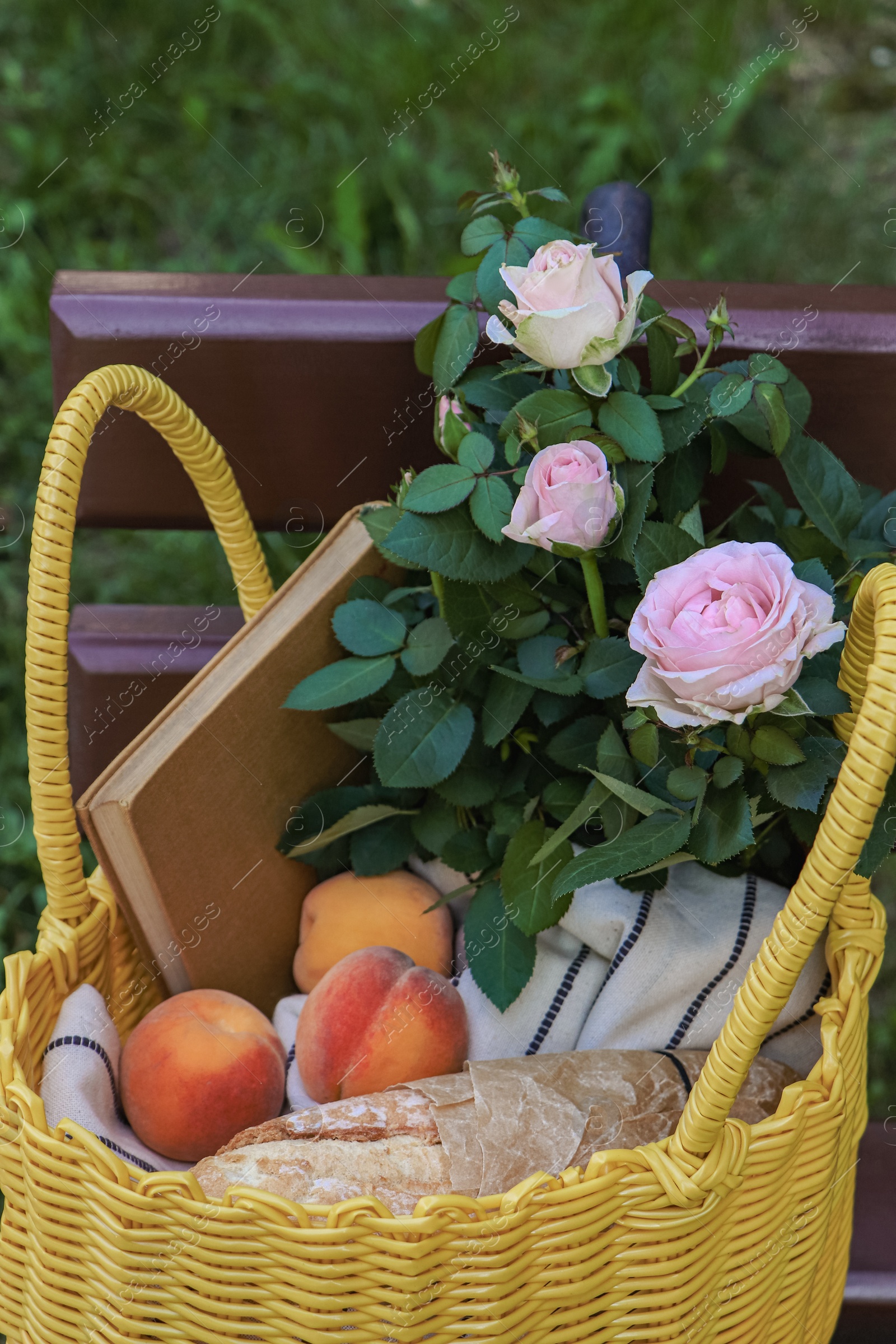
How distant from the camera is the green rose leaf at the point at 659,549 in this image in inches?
28.1

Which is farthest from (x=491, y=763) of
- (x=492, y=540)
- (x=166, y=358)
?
(x=166, y=358)

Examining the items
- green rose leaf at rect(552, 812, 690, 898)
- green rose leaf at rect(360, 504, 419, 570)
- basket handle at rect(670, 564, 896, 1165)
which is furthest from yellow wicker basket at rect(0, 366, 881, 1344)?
green rose leaf at rect(360, 504, 419, 570)

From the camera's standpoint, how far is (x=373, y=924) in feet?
2.92

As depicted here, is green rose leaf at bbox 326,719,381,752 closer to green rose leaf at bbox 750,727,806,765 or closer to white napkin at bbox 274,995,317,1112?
white napkin at bbox 274,995,317,1112

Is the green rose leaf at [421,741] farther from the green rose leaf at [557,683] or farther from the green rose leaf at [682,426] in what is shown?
the green rose leaf at [682,426]

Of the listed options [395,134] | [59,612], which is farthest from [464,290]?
[395,134]

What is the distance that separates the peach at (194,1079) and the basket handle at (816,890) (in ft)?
1.03

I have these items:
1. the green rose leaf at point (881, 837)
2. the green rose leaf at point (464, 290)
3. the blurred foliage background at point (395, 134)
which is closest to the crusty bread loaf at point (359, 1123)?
the green rose leaf at point (881, 837)

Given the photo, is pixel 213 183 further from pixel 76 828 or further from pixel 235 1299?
pixel 235 1299

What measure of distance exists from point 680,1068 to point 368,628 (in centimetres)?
38

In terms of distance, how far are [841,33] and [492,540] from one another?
6.71 ft

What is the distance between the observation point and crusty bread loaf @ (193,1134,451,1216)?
674 mm

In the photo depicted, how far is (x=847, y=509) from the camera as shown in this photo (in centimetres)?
83

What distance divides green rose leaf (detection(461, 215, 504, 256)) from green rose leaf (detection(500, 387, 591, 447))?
0.44 feet
